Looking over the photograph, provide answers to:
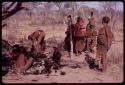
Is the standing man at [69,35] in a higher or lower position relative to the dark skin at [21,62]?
higher

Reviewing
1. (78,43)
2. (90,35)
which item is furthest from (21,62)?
(90,35)

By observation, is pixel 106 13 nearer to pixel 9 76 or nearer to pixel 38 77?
pixel 38 77

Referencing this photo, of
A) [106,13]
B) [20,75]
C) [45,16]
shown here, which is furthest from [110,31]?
[20,75]

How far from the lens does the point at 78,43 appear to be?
8.54ft

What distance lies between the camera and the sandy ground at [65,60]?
2559mm

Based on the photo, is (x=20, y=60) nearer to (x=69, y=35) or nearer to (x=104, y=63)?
(x=69, y=35)

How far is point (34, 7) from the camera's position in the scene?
2.57m

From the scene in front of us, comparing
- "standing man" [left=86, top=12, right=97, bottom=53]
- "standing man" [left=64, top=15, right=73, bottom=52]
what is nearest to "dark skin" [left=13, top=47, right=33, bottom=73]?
"standing man" [left=64, top=15, right=73, bottom=52]

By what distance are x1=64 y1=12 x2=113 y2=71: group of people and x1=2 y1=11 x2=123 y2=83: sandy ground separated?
0.13 ft

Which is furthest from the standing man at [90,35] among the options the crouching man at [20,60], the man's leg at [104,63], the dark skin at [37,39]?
the crouching man at [20,60]

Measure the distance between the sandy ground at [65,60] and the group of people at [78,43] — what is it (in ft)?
0.14

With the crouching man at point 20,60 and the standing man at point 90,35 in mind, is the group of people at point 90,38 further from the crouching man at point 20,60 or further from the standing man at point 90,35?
the crouching man at point 20,60

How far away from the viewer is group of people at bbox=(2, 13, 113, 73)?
2592 millimetres

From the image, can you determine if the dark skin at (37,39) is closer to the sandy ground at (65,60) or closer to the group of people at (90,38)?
the sandy ground at (65,60)
